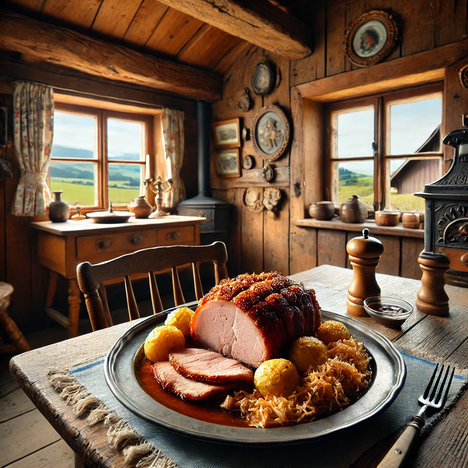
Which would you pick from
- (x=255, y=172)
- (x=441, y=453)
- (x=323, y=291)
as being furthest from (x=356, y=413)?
(x=255, y=172)

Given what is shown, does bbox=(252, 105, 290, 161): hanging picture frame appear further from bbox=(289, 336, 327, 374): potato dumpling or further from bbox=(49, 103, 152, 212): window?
bbox=(289, 336, 327, 374): potato dumpling

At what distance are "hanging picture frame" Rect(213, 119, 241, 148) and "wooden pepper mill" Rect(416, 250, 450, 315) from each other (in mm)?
2938

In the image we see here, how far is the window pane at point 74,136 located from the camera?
3.30 meters

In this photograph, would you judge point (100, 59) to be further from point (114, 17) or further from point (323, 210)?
point (323, 210)

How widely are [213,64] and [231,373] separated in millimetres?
3761

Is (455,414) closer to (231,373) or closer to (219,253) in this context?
(231,373)

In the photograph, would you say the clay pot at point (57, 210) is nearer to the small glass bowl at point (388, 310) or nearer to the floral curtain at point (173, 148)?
the floral curtain at point (173, 148)

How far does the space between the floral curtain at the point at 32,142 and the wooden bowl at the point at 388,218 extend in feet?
8.82

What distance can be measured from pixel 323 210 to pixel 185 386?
2.79 m

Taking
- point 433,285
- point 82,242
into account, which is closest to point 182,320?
point 433,285

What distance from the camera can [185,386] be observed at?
2.07 ft

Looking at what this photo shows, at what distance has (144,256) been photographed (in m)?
1.32

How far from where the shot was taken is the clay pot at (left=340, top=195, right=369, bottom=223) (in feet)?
9.93

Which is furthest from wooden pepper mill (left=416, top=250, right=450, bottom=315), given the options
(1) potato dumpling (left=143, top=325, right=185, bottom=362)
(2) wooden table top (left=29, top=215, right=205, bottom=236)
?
(2) wooden table top (left=29, top=215, right=205, bottom=236)
